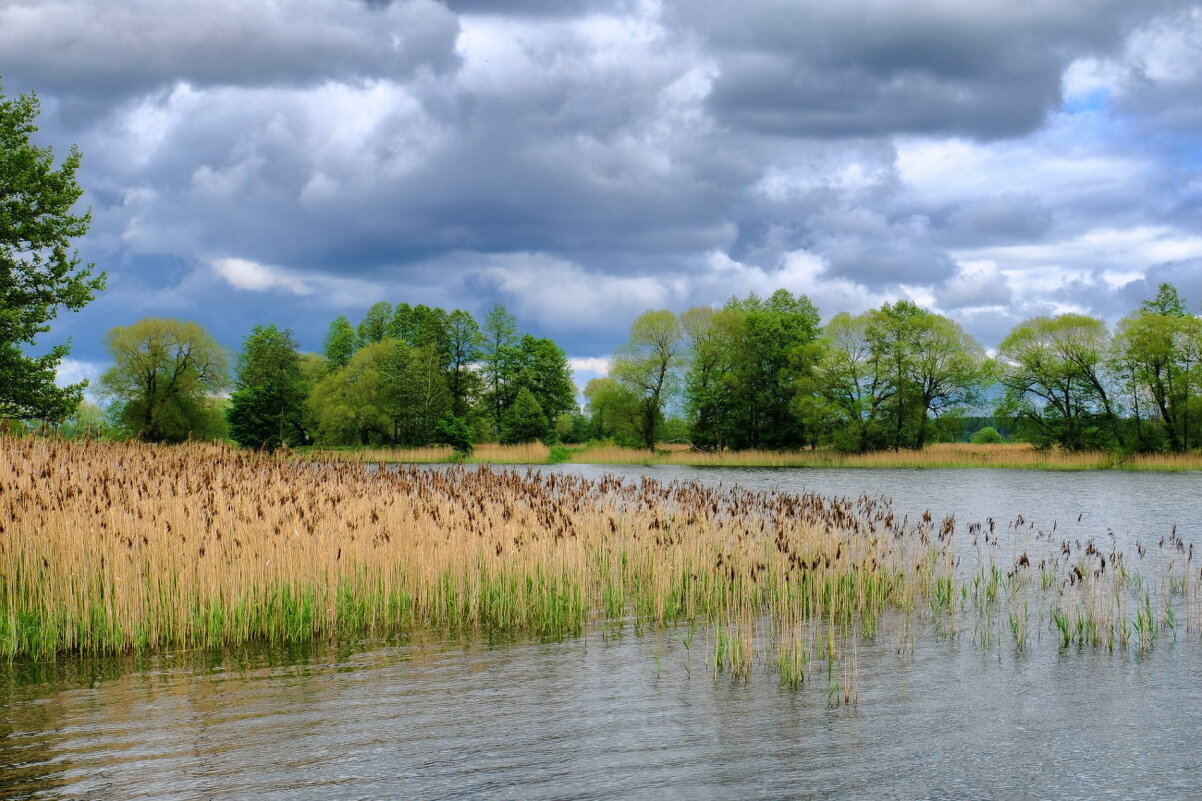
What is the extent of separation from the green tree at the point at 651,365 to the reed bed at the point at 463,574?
174ft

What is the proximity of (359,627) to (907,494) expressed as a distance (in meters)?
26.0

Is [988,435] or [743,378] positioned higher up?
[743,378]

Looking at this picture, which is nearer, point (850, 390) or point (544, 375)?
point (850, 390)

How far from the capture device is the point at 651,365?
229ft

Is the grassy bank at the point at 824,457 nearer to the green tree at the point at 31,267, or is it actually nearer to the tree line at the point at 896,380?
the tree line at the point at 896,380

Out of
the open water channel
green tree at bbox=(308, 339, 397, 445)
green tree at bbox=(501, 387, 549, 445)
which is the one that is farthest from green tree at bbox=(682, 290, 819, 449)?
the open water channel

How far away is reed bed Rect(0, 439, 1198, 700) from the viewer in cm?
1014

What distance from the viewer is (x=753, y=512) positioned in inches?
692

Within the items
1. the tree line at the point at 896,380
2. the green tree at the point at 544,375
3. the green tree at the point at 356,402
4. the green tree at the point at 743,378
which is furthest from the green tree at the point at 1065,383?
the green tree at the point at 356,402

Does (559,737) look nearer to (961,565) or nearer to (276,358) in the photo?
(961,565)

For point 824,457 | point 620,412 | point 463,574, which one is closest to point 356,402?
point 620,412

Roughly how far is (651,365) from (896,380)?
59.4ft

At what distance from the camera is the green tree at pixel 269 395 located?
73.4m

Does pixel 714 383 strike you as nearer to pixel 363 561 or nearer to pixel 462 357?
pixel 462 357
